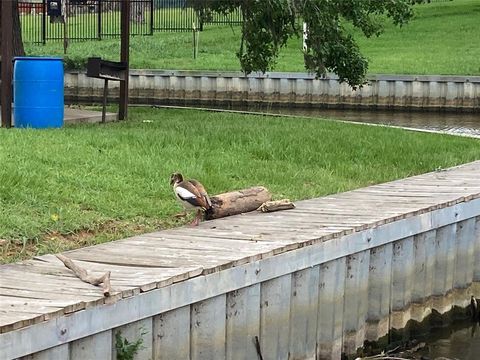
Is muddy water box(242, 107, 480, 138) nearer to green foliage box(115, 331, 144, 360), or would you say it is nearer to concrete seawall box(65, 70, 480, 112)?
concrete seawall box(65, 70, 480, 112)

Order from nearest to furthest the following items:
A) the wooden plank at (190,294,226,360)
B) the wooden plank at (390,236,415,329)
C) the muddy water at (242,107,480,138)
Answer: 1. the wooden plank at (190,294,226,360)
2. the wooden plank at (390,236,415,329)
3. the muddy water at (242,107,480,138)

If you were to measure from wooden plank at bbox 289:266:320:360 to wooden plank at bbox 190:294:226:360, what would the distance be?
89cm

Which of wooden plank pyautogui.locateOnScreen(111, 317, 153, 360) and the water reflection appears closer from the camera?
wooden plank pyautogui.locateOnScreen(111, 317, 153, 360)

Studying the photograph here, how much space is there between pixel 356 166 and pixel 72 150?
3328 mm

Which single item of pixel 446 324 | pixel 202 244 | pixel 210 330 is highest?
pixel 202 244

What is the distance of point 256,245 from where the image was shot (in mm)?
7551

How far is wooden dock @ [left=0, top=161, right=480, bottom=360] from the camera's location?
598 cm

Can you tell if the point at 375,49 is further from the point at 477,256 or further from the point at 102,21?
the point at 477,256

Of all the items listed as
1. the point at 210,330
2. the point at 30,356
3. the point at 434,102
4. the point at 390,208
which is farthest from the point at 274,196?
the point at 434,102

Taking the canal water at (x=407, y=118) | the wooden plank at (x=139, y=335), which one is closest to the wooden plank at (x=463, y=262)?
the wooden plank at (x=139, y=335)

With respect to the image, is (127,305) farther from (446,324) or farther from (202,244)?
(446,324)

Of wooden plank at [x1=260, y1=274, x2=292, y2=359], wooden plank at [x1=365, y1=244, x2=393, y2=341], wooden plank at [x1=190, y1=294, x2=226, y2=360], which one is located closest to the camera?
wooden plank at [x1=190, y1=294, x2=226, y2=360]

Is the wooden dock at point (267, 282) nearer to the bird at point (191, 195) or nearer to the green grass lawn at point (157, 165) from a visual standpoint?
the bird at point (191, 195)

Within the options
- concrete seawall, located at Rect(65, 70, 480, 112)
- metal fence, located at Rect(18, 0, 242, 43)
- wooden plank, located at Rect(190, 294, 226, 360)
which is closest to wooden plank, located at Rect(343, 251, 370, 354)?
wooden plank, located at Rect(190, 294, 226, 360)
